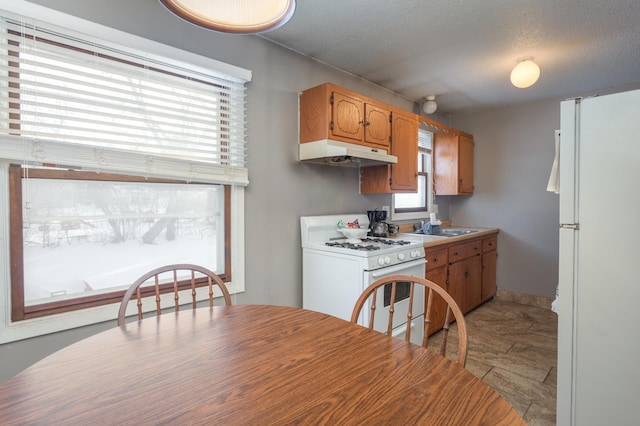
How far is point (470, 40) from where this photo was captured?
2338 millimetres

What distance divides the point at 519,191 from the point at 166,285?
404 centimetres

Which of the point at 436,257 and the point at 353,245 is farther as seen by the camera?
the point at 436,257

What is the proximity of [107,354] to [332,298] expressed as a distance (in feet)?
5.04

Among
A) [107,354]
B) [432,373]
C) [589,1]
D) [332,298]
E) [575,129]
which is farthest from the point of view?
[332,298]

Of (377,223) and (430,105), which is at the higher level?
(430,105)

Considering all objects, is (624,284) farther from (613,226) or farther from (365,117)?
(365,117)

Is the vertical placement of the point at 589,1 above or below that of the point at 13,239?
above

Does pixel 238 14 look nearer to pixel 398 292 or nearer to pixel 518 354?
pixel 398 292

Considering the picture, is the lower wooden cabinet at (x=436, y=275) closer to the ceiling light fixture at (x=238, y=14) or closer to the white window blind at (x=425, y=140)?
the white window blind at (x=425, y=140)

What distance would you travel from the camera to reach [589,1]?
1888 millimetres

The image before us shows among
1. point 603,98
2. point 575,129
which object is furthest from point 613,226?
point 603,98

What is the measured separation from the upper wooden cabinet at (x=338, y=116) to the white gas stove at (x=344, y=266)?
671 millimetres

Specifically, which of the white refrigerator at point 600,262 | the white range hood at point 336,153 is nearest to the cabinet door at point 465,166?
the white range hood at point 336,153

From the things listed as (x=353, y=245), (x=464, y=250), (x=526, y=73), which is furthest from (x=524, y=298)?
(x=353, y=245)
